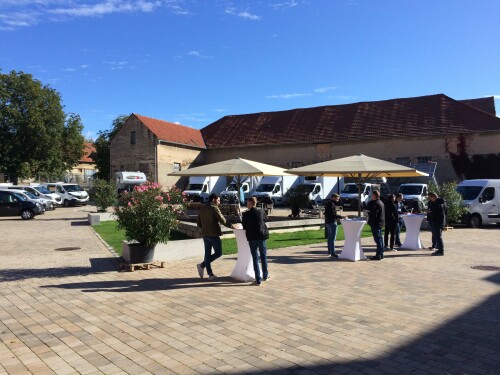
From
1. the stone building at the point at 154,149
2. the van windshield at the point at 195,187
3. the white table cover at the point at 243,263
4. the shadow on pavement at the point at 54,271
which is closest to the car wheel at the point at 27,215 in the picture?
the van windshield at the point at 195,187

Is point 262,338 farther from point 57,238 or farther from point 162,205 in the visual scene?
point 57,238

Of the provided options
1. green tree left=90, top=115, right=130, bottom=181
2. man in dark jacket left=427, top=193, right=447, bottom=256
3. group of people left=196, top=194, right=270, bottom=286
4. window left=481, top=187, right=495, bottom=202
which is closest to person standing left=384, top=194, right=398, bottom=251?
man in dark jacket left=427, top=193, right=447, bottom=256

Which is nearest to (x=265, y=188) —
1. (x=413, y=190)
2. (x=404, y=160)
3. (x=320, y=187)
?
(x=320, y=187)

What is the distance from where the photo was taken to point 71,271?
955 centimetres

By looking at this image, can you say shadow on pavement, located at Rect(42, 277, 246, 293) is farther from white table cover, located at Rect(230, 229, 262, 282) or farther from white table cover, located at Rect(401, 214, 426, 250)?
white table cover, located at Rect(401, 214, 426, 250)

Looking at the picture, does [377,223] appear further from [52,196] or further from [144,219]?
[52,196]

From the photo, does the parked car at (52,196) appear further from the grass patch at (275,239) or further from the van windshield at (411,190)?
the van windshield at (411,190)

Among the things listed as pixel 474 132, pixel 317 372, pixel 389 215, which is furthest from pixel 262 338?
pixel 474 132

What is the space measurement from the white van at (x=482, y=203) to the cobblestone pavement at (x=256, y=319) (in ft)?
33.5

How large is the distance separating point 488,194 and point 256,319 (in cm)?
1775

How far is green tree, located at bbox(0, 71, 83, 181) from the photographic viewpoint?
4159cm

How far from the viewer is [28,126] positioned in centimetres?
4172

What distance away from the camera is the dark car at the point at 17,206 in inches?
974

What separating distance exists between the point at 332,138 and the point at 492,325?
35066 mm
